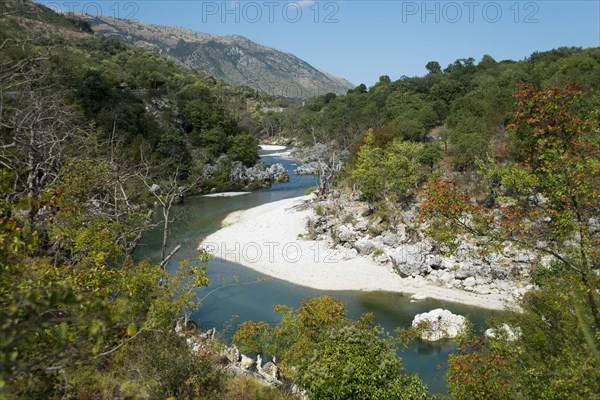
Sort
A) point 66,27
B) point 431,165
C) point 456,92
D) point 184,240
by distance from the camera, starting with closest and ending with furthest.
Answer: point 184,240 < point 431,165 < point 456,92 < point 66,27

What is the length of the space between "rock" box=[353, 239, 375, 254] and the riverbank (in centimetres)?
58

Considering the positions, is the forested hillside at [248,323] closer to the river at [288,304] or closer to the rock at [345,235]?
the rock at [345,235]

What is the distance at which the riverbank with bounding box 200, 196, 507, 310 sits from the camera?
81.5 feet

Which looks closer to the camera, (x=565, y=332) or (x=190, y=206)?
(x=565, y=332)

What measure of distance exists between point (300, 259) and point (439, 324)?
1295 cm

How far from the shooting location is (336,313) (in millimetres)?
15781

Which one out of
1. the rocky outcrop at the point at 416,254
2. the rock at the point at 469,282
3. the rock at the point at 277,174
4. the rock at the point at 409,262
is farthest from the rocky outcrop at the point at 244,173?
the rock at the point at 469,282

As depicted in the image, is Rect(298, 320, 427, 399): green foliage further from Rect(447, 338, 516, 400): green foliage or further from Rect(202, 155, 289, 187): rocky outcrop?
Rect(202, 155, 289, 187): rocky outcrop

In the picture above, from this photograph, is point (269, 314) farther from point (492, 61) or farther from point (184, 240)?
point (492, 61)

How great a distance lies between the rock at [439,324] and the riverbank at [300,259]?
3.50m

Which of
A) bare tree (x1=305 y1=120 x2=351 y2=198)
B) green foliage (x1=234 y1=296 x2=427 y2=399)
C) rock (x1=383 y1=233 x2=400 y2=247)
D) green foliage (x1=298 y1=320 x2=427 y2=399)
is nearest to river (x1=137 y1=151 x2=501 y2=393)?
rock (x1=383 y1=233 x2=400 y2=247)

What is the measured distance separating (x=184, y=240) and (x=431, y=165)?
25524 mm

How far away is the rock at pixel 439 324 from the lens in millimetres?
19312

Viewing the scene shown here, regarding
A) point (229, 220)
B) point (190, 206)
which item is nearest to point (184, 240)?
point (229, 220)
